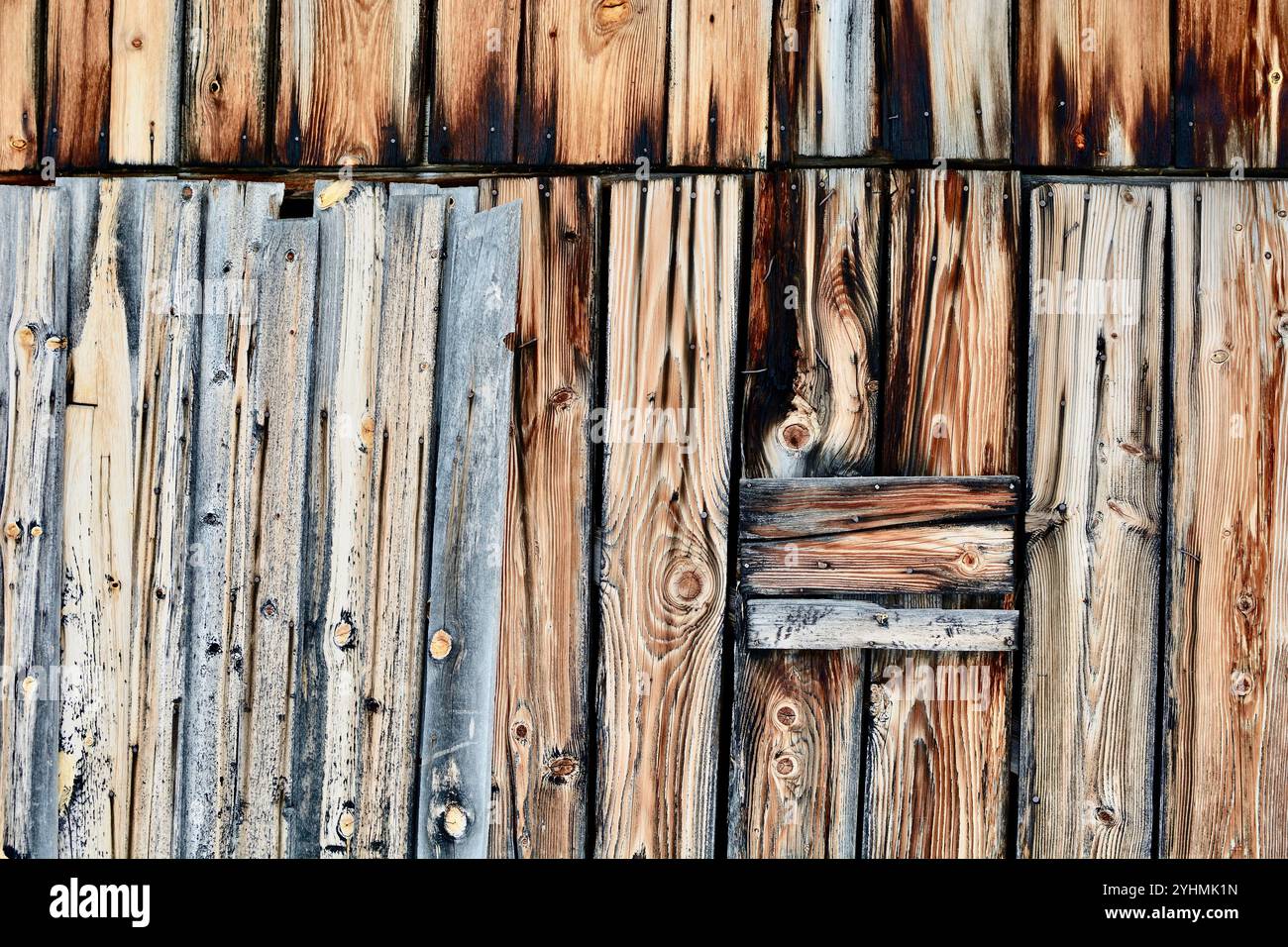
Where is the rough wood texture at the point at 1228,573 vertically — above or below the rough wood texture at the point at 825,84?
below

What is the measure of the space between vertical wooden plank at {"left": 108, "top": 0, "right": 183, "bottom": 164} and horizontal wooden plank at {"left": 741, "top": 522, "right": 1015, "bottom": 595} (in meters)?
1.67

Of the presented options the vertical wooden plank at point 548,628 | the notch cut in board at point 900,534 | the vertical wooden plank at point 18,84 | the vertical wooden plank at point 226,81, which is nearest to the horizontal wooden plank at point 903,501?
the notch cut in board at point 900,534

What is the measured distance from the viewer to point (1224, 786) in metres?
1.92

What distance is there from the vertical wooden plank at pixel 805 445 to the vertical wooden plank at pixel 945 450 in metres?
0.06

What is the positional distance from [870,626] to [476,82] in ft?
4.73

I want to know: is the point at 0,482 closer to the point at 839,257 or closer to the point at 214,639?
the point at 214,639

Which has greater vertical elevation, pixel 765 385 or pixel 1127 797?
pixel 765 385

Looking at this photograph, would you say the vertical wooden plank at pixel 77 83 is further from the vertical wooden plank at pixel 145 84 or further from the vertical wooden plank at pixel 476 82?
the vertical wooden plank at pixel 476 82

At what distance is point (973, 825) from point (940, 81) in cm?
158

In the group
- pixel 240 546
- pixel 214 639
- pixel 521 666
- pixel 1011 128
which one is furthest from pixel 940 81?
pixel 214 639

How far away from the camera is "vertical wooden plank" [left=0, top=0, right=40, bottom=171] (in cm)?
202

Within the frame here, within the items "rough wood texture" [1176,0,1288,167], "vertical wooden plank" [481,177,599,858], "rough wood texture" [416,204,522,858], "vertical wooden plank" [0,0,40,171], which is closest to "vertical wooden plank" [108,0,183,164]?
"vertical wooden plank" [0,0,40,171]

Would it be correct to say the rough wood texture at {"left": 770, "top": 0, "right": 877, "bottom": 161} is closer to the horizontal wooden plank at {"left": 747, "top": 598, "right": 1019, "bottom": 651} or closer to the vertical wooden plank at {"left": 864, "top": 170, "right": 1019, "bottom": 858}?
the vertical wooden plank at {"left": 864, "top": 170, "right": 1019, "bottom": 858}

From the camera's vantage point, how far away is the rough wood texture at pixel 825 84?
196 cm
